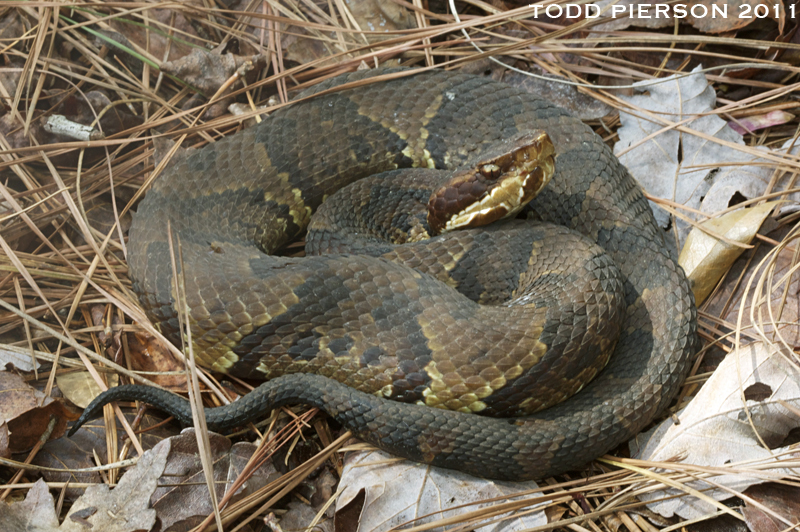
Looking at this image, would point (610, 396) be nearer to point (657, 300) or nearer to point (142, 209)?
point (657, 300)

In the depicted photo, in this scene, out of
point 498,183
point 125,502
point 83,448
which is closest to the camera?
point 125,502

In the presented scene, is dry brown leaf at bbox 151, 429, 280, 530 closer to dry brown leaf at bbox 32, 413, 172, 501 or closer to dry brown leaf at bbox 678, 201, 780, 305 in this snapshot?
dry brown leaf at bbox 32, 413, 172, 501

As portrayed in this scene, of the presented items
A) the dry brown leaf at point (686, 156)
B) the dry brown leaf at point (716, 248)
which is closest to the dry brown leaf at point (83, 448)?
the dry brown leaf at point (716, 248)

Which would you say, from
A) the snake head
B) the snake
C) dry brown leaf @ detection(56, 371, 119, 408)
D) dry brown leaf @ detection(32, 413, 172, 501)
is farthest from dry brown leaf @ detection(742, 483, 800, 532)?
dry brown leaf @ detection(56, 371, 119, 408)

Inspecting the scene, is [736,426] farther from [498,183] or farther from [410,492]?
[498,183]

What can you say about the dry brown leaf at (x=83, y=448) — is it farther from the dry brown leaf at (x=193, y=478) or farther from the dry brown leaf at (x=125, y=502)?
the dry brown leaf at (x=193, y=478)

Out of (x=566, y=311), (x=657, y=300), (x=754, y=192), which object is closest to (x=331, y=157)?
(x=566, y=311)

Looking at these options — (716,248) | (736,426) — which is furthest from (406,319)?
(716,248)
